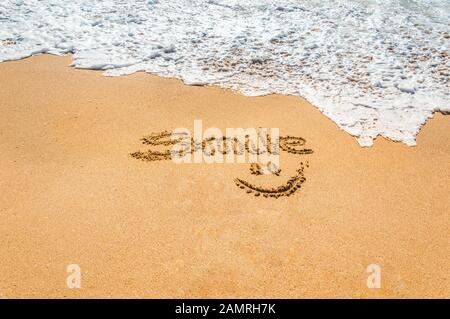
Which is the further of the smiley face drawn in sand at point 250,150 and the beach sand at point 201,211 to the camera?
the smiley face drawn in sand at point 250,150

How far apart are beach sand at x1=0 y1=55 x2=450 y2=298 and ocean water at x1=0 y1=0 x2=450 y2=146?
22.7 inches

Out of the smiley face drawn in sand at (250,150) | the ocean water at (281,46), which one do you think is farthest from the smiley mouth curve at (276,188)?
the ocean water at (281,46)

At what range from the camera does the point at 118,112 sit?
446cm

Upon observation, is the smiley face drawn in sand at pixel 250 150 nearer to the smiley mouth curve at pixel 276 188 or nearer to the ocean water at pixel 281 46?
the smiley mouth curve at pixel 276 188

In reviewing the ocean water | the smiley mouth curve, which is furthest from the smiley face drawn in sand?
the ocean water

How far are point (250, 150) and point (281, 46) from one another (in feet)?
9.72

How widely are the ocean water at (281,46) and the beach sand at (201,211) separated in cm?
58

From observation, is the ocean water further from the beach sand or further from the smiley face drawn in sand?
the smiley face drawn in sand

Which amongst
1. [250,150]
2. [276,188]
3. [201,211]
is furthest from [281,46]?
[201,211]

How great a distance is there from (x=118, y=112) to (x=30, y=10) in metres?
4.27

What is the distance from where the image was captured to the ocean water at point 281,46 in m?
5.09

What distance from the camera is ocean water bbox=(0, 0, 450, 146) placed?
5.09 meters

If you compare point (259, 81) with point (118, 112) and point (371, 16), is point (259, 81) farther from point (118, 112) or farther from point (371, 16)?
point (371, 16)
